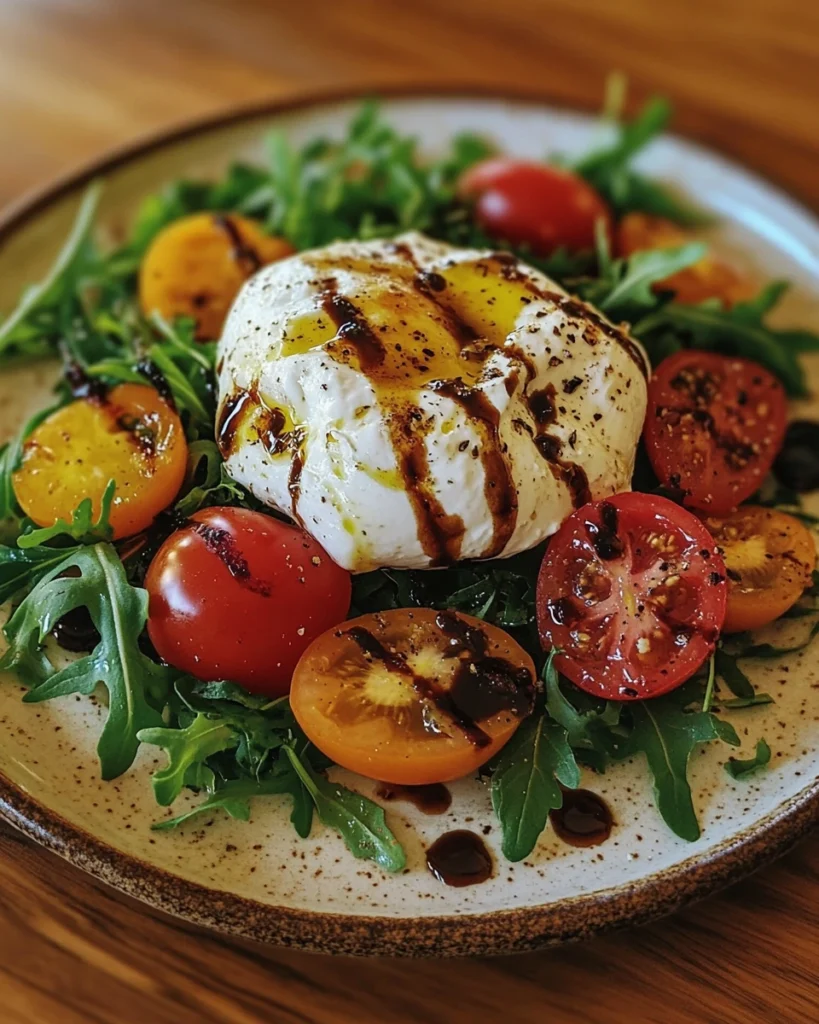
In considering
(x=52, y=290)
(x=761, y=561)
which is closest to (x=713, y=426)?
(x=761, y=561)

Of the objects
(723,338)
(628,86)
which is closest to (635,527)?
(723,338)

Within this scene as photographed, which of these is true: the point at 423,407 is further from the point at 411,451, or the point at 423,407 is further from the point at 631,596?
the point at 631,596

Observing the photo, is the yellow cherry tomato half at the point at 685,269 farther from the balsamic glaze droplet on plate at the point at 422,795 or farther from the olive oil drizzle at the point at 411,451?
the balsamic glaze droplet on plate at the point at 422,795

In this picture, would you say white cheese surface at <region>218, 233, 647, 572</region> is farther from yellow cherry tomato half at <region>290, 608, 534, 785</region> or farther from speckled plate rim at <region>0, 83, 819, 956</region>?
speckled plate rim at <region>0, 83, 819, 956</region>

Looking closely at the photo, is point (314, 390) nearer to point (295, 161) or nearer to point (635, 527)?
point (635, 527)

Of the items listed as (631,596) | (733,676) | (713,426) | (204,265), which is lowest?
(733,676)

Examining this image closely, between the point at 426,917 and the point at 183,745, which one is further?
the point at 183,745
